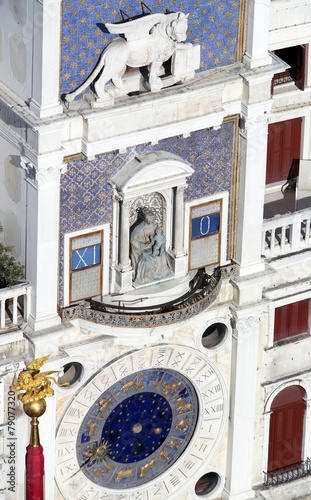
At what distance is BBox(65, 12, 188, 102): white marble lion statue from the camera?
39.7 m

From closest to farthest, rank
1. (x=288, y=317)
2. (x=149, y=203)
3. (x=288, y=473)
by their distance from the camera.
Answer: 1. (x=149, y=203)
2. (x=288, y=317)
3. (x=288, y=473)

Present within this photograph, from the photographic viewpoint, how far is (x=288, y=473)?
4684 cm

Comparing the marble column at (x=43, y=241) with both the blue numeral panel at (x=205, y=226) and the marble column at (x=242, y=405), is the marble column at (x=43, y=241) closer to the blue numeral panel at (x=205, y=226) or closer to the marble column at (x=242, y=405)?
the blue numeral panel at (x=205, y=226)

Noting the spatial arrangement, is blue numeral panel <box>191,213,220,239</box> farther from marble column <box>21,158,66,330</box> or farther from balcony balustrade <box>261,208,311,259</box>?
marble column <box>21,158,66,330</box>

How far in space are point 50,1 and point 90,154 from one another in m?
3.25

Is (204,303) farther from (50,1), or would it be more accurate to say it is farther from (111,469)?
(50,1)

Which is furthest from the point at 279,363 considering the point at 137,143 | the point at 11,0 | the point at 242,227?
the point at 11,0

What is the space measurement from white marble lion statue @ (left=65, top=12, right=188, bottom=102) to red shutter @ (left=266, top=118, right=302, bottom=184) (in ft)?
16.3

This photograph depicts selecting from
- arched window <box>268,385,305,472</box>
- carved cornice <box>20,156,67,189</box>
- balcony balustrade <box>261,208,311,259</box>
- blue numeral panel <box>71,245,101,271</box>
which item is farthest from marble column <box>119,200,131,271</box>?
arched window <box>268,385,305,472</box>

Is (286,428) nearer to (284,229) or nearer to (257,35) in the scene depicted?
(284,229)

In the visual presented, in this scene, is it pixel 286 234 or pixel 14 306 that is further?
pixel 286 234

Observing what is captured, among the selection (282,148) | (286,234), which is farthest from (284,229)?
(282,148)

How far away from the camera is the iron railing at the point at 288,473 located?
46531 mm

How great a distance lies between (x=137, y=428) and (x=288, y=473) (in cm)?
431
